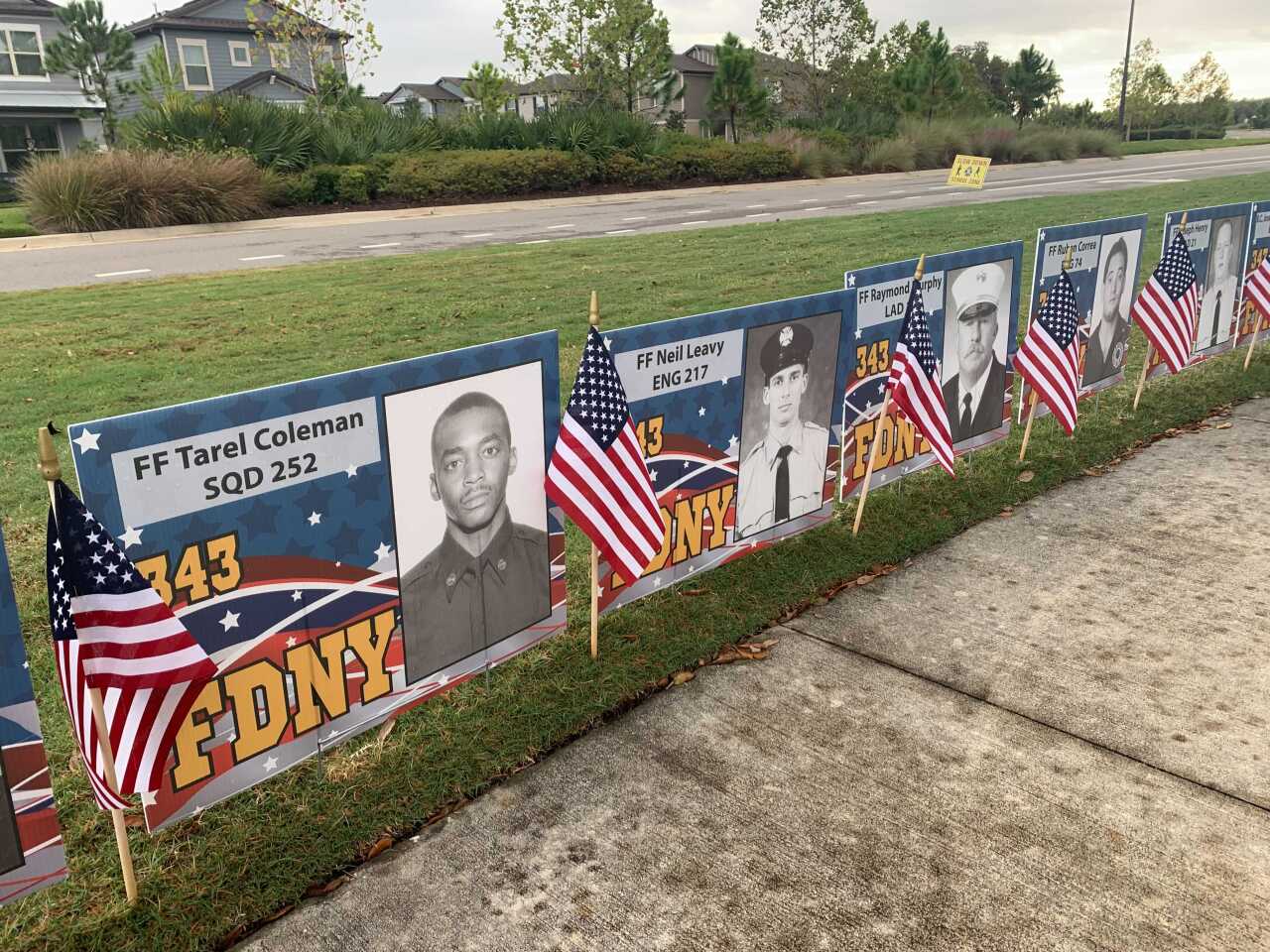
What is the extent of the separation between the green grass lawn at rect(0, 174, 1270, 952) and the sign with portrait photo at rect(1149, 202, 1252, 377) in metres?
0.37

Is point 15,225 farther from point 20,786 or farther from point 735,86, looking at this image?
point 735,86

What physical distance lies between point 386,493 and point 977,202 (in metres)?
22.6

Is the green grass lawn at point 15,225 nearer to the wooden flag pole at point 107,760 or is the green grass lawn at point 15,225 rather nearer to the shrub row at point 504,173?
the shrub row at point 504,173

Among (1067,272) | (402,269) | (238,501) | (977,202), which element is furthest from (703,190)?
(238,501)

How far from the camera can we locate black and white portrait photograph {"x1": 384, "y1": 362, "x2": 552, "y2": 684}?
394cm

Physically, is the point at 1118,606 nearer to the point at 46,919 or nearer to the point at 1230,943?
the point at 1230,943

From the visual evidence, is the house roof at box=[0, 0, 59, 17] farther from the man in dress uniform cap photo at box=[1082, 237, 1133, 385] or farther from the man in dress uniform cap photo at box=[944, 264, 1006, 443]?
the man in dress uniform cap photo at box=[944, 264, 1006, 443]

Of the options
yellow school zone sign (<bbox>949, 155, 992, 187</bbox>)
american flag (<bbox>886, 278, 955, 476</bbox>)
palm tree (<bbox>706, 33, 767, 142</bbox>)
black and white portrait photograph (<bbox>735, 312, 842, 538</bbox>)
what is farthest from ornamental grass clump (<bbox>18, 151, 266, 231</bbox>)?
palm tree (<bbox>706, 33, 767, 142</bbox>)

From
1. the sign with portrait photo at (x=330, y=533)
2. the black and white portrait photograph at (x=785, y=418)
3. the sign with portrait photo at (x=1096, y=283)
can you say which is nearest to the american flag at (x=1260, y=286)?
the sign with portrait photo at (x=1096, y=283)

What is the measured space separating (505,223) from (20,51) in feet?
108

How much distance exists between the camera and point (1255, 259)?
10.0 m

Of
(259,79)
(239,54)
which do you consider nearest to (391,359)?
(259,79)

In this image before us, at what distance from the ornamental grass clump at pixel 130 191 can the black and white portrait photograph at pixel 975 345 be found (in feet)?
63.0

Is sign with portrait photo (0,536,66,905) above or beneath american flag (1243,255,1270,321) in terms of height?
beneath
